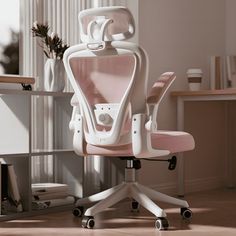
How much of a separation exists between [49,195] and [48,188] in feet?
0.15

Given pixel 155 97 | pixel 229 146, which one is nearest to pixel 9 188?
pixel 155 97

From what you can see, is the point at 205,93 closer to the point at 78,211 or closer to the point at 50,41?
the point at 50,41

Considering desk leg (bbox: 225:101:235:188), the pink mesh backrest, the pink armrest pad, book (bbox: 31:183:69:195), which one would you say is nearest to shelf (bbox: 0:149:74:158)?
book (bbox: 31:183:69:195)

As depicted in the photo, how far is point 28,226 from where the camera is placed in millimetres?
3051

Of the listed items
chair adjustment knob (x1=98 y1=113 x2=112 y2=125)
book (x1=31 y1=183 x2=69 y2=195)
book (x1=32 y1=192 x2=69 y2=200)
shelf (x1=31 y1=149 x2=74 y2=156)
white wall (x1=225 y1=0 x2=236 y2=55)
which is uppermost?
white wall (x1=225 y1=0 x2=236 y2=55)

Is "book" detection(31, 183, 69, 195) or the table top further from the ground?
the table top

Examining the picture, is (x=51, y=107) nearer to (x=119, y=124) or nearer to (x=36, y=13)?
(x=36, y=13)

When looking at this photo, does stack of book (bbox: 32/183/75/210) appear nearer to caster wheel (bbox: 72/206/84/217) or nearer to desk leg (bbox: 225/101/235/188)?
caster wheel (bbox: 72/206/84/217)

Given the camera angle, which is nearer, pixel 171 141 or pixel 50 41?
pixel 171 141

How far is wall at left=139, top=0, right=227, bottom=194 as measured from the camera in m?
4.24

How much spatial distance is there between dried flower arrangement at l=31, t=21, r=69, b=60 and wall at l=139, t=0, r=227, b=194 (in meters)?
0.80

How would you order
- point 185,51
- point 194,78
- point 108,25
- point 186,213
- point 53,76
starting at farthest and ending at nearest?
point 185,51, point 194,78, point 53,76, point 186,213, point 108,25

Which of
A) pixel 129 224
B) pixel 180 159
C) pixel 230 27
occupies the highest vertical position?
pixel 230 27

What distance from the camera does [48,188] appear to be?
3.52 metres
